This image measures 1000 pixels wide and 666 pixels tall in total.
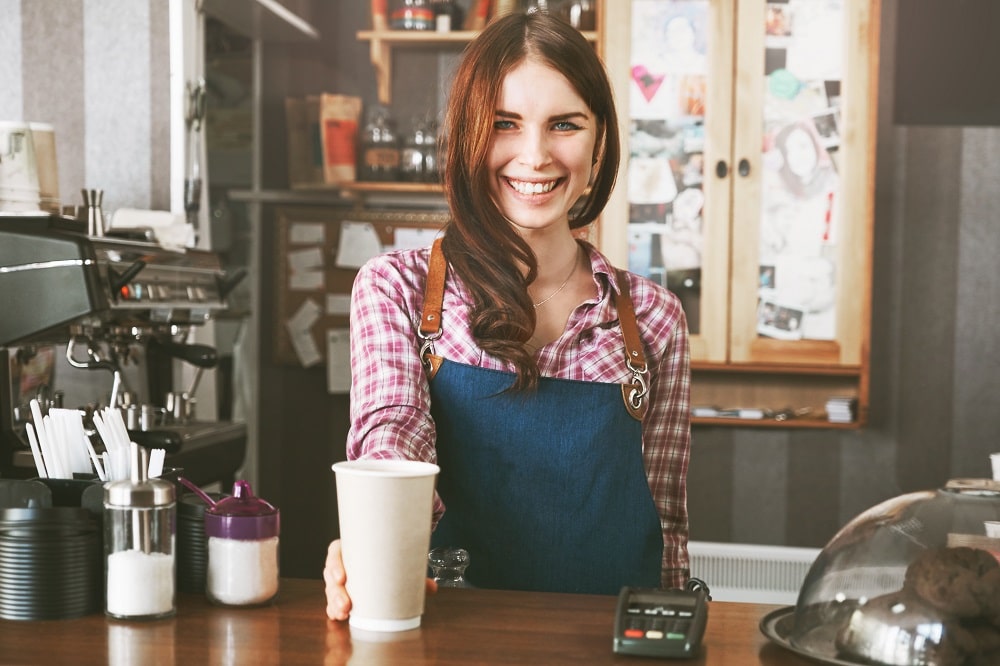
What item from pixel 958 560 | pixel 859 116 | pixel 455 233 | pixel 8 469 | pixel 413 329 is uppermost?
pixel 859 116

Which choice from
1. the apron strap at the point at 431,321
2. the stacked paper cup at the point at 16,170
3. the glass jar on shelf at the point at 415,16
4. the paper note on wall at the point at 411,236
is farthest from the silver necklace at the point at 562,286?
the paper note on wall at the point at 411,236

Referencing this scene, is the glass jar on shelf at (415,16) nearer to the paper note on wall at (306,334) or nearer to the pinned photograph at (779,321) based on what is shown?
the paper note on wall at (306,334)

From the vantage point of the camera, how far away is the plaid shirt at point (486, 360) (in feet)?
4.78

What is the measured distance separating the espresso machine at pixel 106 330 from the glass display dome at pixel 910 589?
1059 mm

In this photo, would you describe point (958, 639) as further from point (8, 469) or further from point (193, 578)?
point (8, 469)

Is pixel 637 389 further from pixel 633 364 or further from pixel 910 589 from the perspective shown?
pixel 910 589

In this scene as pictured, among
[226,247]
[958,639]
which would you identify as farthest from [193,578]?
[226,247]

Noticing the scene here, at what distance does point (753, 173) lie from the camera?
337 cm

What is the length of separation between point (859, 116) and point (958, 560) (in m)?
2.56

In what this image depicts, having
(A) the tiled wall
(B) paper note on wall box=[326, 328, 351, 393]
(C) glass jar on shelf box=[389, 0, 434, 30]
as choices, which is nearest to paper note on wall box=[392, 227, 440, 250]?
(B) paper note on wall box=[326, 328, 351, 393]

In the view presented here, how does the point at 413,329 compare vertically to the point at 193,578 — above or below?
above

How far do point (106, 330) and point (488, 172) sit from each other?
1094 mm

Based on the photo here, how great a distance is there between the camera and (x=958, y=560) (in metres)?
0.96

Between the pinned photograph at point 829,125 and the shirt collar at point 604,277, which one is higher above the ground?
the pinned photograph at point 829,125
